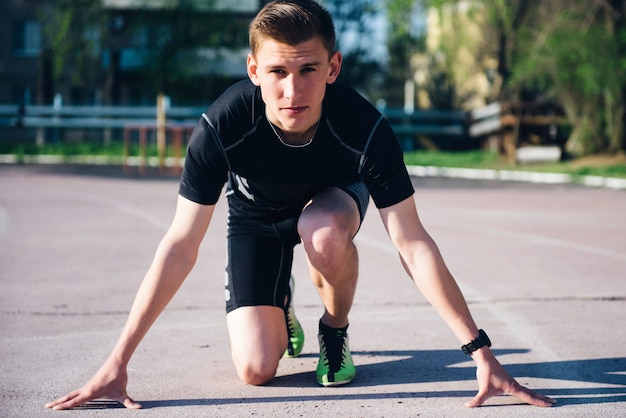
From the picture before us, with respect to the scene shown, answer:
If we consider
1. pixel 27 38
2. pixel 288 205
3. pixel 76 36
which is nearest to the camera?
pixel 288 205

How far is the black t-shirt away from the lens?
3.99 meters

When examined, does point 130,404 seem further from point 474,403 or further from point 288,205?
point 474,403

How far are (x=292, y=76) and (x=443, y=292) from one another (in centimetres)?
109

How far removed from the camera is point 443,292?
12.7 feet

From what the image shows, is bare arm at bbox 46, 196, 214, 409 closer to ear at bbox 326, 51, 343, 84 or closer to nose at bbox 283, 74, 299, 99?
nose at bbox 283, 74, 299, 99

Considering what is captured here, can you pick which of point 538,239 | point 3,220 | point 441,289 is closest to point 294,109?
point 441,289

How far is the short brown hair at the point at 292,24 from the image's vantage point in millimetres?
3795

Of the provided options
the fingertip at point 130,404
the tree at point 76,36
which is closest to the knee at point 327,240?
the fingertip at point 130,404

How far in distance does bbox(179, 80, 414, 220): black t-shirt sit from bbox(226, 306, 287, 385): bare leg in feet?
2.15

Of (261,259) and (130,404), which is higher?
(261,259)

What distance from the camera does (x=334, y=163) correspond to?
4.30 meters

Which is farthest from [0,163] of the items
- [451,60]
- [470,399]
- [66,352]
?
[470,399]

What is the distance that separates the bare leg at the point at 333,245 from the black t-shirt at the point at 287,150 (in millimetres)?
151

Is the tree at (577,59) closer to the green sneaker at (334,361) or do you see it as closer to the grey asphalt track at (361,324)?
the grey asphalt track at (361,324)
